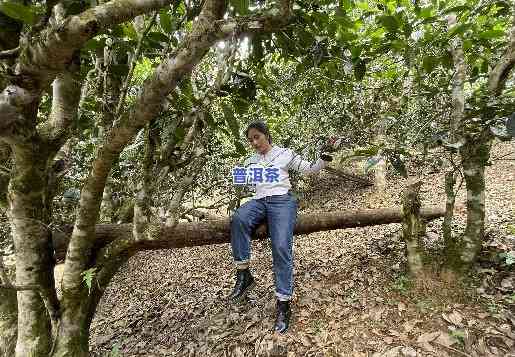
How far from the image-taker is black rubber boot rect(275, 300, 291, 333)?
3282 mm

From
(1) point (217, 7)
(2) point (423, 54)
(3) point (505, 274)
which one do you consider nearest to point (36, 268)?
(1) point (217, 7)

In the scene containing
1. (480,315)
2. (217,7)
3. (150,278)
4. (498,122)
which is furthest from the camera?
(150,278)

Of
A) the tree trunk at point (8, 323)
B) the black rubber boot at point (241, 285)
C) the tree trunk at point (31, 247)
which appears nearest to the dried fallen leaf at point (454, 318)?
the black rubber boot at point (241, 285)

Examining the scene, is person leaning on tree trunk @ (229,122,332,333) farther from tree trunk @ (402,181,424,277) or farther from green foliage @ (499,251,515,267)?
green foliage @ (499,251,515,267)

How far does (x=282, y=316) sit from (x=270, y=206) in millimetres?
1070

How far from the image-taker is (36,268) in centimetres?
301

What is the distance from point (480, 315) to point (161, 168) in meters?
2.88

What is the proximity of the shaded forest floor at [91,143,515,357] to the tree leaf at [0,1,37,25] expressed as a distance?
2.96m

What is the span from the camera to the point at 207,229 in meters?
3.81

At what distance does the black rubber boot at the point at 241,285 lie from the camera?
12.6ft

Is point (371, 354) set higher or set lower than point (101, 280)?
lower

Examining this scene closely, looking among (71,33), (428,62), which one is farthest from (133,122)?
(428,62)

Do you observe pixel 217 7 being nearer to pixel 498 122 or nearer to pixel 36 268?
Result: pixel 498 122

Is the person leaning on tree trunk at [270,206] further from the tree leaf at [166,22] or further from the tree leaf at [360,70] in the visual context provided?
the tree leaf at [166,22]
